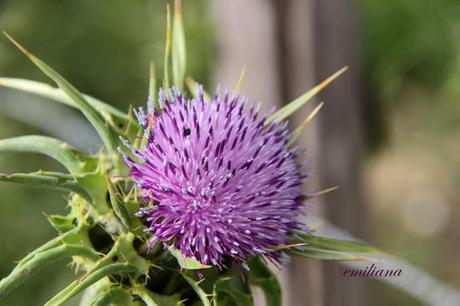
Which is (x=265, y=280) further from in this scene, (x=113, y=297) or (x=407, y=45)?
(x=407, y=45)

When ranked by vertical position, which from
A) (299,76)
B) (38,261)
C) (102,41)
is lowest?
(38,261)

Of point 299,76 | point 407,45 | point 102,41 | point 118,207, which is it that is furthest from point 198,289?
point 407,45

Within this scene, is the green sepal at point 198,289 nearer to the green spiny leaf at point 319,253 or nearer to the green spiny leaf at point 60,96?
the green spiny leaf at point 319,253

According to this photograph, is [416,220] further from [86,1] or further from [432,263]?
[86,1]

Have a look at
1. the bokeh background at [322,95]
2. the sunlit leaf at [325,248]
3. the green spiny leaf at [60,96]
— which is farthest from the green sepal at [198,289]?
the bokeh background at [322,95]

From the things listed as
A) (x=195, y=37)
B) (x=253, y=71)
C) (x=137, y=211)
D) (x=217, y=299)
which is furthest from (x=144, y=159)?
(x=195, y=37)

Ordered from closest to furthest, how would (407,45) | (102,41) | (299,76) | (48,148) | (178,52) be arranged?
(48,148) → (178,52) → (299,76) → (102,41) → (407,45)
